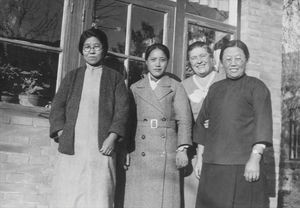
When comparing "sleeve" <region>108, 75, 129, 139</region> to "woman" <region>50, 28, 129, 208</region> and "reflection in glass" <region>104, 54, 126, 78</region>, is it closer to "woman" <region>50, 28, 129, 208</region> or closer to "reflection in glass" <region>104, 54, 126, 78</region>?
"woman" <region>50, 28, 129, 208</region>

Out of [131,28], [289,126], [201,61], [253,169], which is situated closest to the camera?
[253,169]

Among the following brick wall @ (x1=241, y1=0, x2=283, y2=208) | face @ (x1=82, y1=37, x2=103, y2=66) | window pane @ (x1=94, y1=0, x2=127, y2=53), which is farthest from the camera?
brick wall @ (x1=241, y1=0, x2=283, y2=208)

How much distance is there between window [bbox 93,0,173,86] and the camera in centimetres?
441

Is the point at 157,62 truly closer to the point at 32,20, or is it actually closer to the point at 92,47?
the point at 92,47

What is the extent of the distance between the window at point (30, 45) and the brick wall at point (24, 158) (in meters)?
0.22

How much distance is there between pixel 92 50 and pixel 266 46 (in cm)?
264

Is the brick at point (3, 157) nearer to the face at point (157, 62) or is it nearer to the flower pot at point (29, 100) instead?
the flower pot at point (29, 100)

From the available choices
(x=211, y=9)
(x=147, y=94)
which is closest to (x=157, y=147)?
(x=147, y=94)

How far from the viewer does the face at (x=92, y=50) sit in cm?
353

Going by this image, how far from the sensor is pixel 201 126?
11.9 feet

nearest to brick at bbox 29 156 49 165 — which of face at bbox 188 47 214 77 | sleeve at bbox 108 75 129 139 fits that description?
sleeve at bbox 108 75 129 139

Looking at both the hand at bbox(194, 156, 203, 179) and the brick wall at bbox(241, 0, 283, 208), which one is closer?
the hand at bbox(194, 156, 203, 179)

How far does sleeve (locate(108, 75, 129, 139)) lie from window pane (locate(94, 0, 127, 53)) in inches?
38.7

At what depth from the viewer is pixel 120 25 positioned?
14.7 ft
